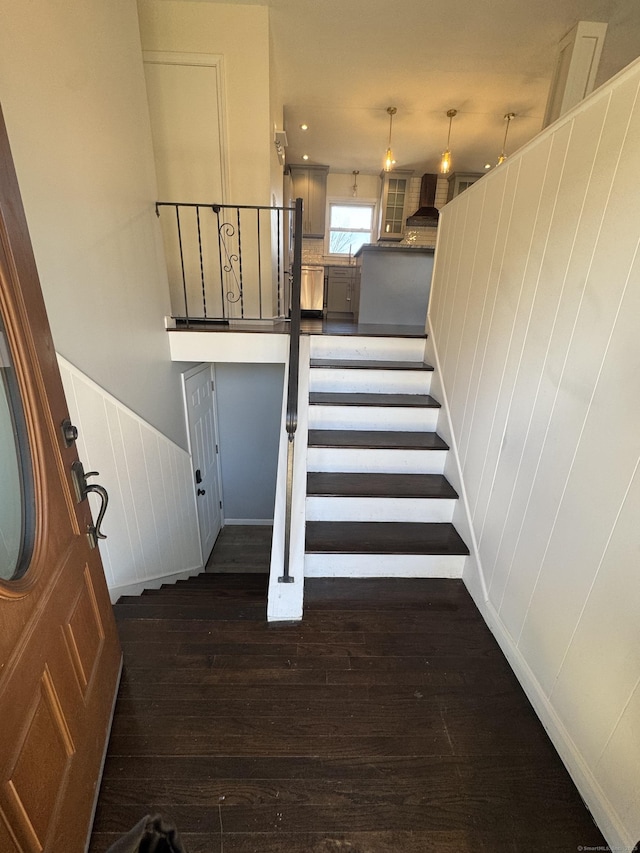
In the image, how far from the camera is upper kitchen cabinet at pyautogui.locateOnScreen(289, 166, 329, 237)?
6492 mm

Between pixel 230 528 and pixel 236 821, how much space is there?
3.90 metres

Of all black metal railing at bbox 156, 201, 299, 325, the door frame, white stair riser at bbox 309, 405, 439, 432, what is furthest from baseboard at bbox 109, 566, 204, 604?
black metal railing at bbox 156, 201, 299, 325

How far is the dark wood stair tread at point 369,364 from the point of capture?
2434 millimetres

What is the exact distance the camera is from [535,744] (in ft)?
3.86

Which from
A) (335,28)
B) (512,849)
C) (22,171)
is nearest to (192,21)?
(335,28)

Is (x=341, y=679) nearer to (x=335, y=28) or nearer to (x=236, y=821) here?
(x=236, y=821)

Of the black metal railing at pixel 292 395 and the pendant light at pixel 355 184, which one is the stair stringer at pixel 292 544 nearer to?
the black metal railing at pixel 292 395

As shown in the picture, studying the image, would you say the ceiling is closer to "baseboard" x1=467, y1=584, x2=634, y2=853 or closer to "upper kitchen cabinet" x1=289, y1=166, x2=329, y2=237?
"upper kitchen cabinet" x1=289, y1=166, x2=329, y2=237

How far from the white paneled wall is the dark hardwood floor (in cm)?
16

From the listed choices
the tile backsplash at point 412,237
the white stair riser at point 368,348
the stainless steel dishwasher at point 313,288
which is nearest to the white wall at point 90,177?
the white stair riser at point 368,348

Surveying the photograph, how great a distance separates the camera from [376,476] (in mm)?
2117

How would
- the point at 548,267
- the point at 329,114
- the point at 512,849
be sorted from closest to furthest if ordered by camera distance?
the point at 512,849
the point at 548,267
the point at 329,114

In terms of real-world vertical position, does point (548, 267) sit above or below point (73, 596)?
above

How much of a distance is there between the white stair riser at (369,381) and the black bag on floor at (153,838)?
2097 mm
